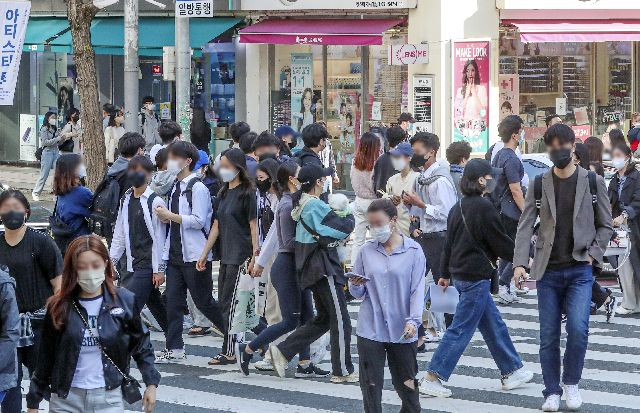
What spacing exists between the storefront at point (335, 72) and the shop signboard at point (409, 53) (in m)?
0.66

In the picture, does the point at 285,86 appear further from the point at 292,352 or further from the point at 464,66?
the point at 292,352

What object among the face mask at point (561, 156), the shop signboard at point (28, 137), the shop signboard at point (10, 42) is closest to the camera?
the face mask at point (561, 156)

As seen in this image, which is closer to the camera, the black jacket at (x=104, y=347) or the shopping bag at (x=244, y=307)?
the black jacket at (x=104, y=347)

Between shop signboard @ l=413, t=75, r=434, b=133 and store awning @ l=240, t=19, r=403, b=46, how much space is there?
3.30 feet

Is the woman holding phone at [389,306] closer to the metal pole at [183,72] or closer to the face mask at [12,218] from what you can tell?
the face mask at [12,218]

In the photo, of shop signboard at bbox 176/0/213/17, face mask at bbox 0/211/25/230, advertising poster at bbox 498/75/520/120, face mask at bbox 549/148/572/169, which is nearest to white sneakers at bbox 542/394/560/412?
face mask at bbox 549/148/572/169

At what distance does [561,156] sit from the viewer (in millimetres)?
9773

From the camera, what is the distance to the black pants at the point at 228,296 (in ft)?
38.9

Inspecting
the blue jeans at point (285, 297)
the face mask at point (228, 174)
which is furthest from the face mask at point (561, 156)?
the face mask at point (228, 174)

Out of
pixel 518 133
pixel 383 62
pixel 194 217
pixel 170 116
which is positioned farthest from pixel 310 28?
pixel 194 217

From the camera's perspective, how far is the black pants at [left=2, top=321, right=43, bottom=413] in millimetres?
8148

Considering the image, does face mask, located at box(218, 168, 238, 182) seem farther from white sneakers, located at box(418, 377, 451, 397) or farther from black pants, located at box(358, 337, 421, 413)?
black pants, located at box(358, 337, 421, 413)

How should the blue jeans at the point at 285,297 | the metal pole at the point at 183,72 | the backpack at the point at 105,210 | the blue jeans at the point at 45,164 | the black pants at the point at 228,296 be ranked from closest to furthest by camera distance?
1. the blue jeans at the point at 285,297
2. the black pants at the point at 228,296
3. the backpack at the point at 105,210
4. the metal pole at the point at 183,72
5. the blue jeans at the point at 45,164

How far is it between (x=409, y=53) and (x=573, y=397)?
14627 millimetres
